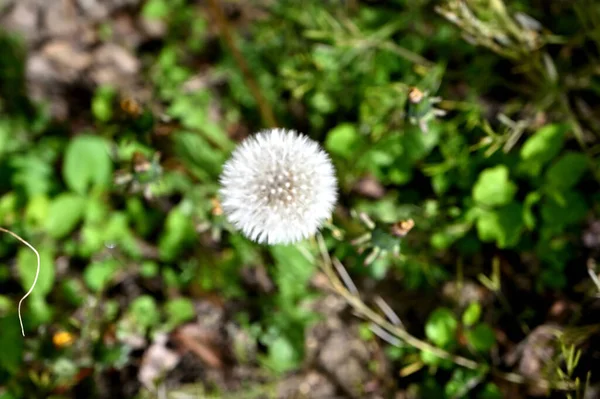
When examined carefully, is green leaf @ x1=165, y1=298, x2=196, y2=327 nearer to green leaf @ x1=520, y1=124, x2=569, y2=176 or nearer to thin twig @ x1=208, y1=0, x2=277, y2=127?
thin twig @ x1=208, y1=0, x2=277, y2=127

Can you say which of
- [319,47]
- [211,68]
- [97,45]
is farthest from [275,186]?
[97,45]

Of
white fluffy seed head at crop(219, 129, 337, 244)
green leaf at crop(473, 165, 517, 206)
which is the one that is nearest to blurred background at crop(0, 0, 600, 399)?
green leaf at crop(473, 165, 517, 206)


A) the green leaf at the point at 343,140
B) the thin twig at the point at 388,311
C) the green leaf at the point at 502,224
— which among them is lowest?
the thin twig at the point at 388,311

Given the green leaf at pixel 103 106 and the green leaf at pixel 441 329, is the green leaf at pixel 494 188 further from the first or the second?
the green leaf at pixel 103 106

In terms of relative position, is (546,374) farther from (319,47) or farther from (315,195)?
(319,47)

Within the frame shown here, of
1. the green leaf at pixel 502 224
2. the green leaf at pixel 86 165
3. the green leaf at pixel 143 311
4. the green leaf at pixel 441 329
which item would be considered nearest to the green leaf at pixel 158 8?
the green leaf at pixel 86 165

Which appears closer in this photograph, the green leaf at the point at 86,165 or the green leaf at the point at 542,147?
the green leaf at the point at 542,147
